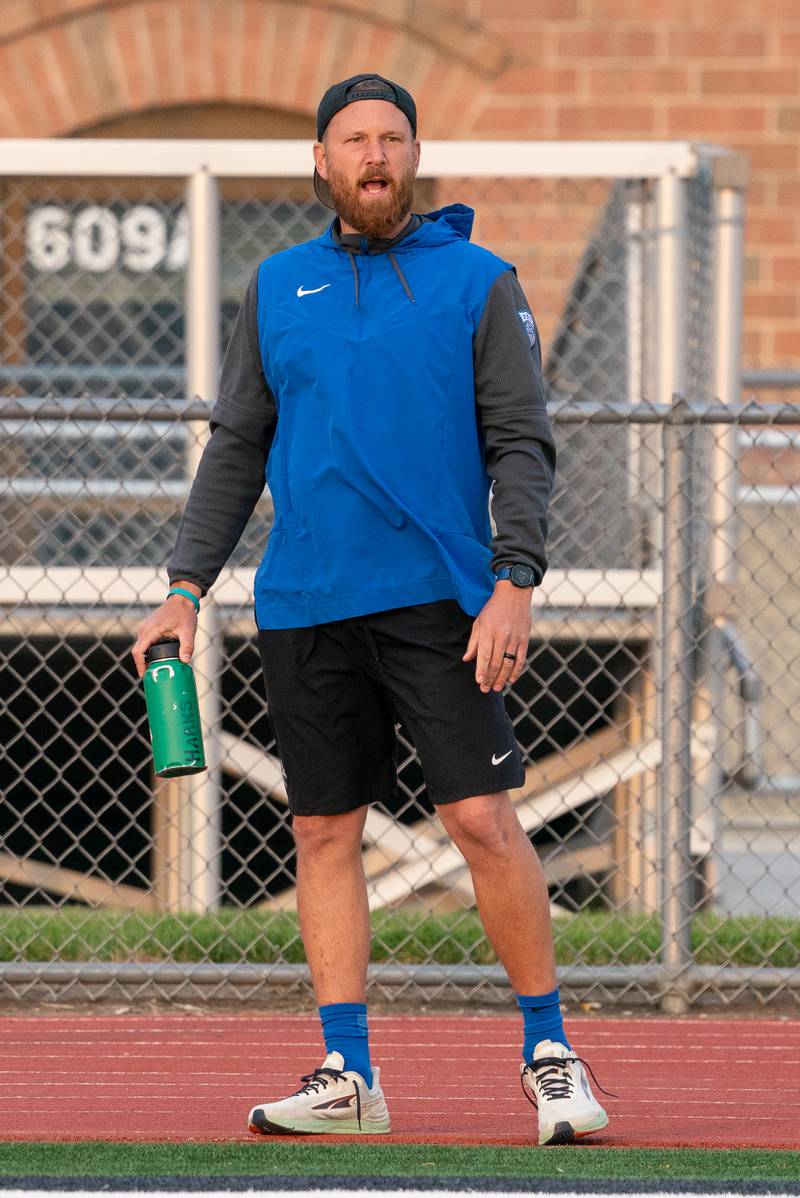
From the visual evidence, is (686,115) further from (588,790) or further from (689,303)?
(588,790)

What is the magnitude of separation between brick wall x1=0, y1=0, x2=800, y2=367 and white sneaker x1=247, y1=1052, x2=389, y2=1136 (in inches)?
296

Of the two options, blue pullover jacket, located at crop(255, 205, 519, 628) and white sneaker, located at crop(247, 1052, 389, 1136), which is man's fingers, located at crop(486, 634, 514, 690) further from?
white sneaker, located at crop(247, 1052, 389, 1136)

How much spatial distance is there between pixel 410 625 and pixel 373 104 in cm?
94

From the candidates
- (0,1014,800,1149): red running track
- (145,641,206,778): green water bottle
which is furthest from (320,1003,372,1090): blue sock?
(145,641,206,778): green water bottle

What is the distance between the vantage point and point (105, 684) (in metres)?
8.43

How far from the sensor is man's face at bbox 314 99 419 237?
138 inches

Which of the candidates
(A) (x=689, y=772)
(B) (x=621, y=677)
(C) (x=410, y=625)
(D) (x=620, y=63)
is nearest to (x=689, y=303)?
(B) (x=621, y=677)

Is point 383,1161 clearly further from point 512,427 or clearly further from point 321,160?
point 321,160

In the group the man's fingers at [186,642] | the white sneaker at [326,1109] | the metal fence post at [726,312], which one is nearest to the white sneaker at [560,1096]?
the white sneaker at [326,1109]

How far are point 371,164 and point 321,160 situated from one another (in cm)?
15

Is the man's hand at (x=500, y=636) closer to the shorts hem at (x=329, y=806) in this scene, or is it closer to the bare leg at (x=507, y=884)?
the bare leg at (x=507, y=884)

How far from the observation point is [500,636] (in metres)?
3.41

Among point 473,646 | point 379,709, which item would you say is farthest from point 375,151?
point 379,709

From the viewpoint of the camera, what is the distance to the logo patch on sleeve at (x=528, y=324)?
356 centimetres
